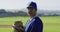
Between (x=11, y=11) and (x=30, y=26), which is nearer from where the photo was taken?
(x=30, y=26)

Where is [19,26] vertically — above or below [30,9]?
below

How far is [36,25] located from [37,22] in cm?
5

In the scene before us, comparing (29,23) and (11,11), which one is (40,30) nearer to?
(29,23)

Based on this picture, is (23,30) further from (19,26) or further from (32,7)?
(32,7)

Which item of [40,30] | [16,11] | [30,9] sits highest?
[30,9]

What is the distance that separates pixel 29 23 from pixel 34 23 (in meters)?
0.09

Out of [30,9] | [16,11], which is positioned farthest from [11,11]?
[30,9]

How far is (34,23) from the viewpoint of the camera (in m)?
3.10

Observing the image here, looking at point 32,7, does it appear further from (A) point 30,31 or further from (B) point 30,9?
(A) point 30,31

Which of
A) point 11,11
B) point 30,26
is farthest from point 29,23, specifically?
point 11,11

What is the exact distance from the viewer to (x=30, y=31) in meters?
3.09

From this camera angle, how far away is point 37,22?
3.11m

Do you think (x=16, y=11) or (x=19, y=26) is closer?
(x=19, y=26)

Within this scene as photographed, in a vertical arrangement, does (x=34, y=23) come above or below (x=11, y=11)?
above
